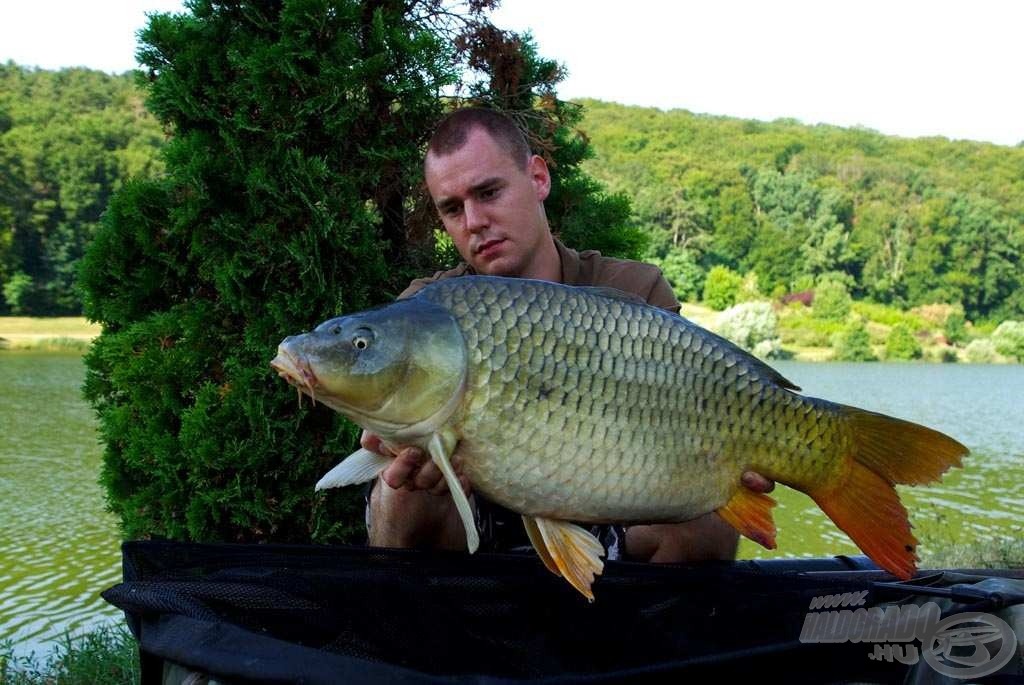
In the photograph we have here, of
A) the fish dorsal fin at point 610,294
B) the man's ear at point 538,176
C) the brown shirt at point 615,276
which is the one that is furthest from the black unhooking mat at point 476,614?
the man's ear at point 538,176

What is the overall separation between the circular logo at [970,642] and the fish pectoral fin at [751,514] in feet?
0.81

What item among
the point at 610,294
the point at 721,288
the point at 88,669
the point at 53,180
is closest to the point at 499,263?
the point at 610,294

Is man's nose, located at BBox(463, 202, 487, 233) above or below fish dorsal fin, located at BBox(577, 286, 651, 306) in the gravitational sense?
above

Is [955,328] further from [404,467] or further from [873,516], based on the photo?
[404,467]

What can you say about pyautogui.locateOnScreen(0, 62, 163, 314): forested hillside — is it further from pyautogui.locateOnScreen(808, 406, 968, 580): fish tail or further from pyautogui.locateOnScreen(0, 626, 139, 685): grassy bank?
pyautogui.locateOnScreen(808, 406, 968, 580): fish tail

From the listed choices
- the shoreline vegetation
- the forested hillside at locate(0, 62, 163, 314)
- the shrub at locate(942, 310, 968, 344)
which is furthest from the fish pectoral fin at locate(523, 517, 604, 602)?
the shrub at locate(942, 310, 968, 344)

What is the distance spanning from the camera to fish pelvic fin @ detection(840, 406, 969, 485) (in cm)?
121

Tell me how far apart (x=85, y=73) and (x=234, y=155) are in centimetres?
4293

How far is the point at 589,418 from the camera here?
1.14m

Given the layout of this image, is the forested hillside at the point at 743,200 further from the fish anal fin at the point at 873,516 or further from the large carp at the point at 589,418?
the fish anal fin at the point at 873,516

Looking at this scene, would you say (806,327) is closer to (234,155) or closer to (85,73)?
(234,155)

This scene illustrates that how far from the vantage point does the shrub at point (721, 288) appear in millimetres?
29344

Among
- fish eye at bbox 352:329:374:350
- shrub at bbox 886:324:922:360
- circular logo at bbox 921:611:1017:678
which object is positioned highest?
fish eye at bbox 352:329:374:350

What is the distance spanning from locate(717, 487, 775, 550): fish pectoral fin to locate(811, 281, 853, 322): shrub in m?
28.5
